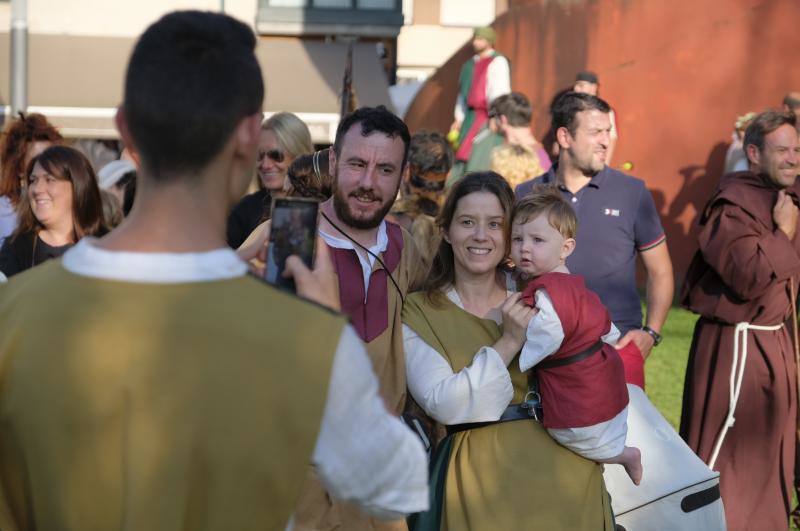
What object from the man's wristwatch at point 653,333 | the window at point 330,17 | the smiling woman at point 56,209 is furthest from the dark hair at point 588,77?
the smiling woman at point 56,209

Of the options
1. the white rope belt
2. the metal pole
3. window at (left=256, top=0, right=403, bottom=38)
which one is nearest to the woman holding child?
the white rope belt

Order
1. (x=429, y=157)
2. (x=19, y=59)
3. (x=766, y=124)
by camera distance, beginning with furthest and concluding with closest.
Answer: (x=19, y=59), (x=429, y=157), (x=766, y=124)

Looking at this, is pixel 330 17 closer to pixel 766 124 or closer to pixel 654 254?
pixel 766 124

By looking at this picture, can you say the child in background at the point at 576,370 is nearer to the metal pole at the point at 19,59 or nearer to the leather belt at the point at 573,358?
the leather belt at the point at 573,358

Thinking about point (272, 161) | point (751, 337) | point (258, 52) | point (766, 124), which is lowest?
point (751, 337)

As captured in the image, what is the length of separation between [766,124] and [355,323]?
10.9 feet

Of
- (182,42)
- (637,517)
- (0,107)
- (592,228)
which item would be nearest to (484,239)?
(637,517)

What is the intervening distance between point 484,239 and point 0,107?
1098 cm

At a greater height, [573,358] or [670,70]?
[670,70]

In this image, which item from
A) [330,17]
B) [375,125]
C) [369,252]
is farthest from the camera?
[330,17]

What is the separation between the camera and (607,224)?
19.3 feet

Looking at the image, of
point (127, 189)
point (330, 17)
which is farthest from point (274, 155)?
point (330, 17)

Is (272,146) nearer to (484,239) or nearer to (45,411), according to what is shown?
(484,239)

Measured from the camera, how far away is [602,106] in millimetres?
6195
